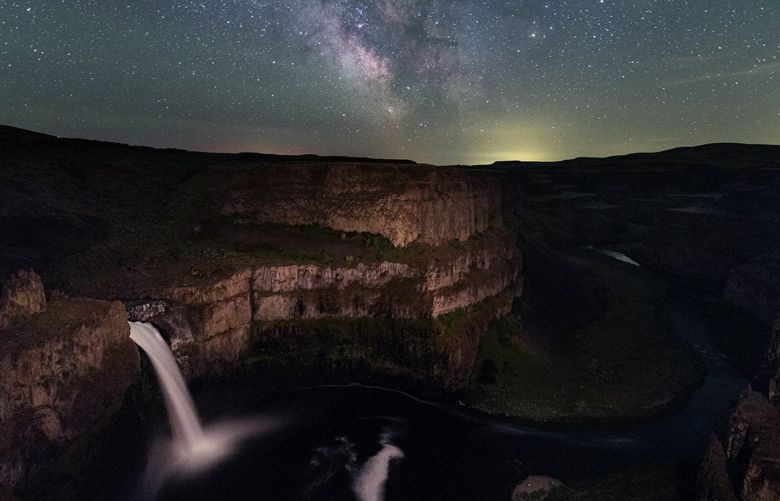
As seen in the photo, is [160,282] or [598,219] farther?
[598,219]

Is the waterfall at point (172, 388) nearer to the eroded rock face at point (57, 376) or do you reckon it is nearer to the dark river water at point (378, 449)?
the dark river water at point (378, 449)

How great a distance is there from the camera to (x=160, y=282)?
4769 cm

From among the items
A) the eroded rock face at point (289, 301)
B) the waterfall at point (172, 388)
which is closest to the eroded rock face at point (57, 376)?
the waterfall at point (172, 388)

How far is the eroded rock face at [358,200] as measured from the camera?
2276 inches

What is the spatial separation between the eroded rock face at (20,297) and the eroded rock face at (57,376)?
397 mm

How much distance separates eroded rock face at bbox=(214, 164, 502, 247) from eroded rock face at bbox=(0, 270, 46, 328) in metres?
27.3

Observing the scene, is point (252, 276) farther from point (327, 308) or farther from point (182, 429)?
point (182, 429)

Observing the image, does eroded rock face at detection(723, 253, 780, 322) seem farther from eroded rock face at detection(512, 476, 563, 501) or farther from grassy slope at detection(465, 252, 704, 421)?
eroded rock face at detection(512, 476, 563, 501)

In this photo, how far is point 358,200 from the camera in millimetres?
58812

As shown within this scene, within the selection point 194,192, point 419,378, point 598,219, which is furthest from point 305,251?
point 598,219

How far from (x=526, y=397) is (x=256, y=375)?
91.2 ft

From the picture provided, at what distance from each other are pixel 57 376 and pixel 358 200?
35.5 meters

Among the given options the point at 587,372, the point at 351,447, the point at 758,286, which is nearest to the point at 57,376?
the point at 351,447

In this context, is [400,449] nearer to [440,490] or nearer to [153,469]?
[440,490]
